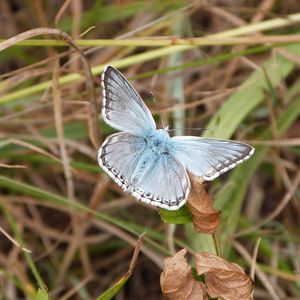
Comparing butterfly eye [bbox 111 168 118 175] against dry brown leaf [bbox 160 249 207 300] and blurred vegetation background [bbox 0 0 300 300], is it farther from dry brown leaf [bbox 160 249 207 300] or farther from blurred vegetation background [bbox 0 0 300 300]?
blurred vegetation background [bbox 0 0 300 300]

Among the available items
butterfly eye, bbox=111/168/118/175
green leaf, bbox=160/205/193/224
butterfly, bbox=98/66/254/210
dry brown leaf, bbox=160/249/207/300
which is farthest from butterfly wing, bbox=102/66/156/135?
dry brown leaf, bbox=160/249/207/300

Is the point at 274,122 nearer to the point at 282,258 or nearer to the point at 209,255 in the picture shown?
the point at 282,258

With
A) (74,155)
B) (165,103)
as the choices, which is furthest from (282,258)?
(74,155)

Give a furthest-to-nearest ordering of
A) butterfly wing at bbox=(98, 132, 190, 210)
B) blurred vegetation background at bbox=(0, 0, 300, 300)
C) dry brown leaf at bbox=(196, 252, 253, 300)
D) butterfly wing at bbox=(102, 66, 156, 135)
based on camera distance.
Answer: blurred vegetation background at bbox=(0, 0, 300, 300) < butterfly wing at bbox=(102, 66, 156, 135) < butterfly wing at bbox=(98, 132, 190, 210) < dry brown leaf at bbox=(196, 252, 253, 300)

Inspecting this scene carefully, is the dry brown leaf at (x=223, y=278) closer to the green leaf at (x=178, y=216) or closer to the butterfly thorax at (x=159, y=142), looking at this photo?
the green leaf at (x=178, y=216)

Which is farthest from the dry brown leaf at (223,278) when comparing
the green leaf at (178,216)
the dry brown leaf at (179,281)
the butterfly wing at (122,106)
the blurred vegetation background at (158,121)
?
the blurred vegetation background at (158,121)

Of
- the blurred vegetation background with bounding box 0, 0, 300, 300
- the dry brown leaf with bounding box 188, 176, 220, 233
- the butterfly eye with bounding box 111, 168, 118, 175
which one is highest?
the butterfly eye with bounding box 111, 168, 118, 175
